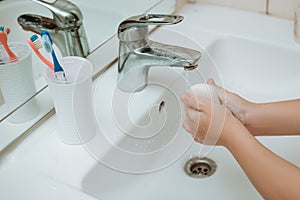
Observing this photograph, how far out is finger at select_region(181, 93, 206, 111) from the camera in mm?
642

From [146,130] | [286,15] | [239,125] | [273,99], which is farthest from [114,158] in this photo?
[286,15]

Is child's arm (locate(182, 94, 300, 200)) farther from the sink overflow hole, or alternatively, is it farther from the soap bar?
the sink overflow hole

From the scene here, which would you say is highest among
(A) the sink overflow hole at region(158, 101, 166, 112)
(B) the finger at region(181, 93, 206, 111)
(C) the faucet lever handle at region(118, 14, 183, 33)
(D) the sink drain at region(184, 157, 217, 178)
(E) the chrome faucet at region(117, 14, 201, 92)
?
(C) the faucet lever handle at region(118, 14, 183, 33)

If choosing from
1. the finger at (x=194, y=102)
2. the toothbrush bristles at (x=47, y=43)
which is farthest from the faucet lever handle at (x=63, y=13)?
the finger at (x=194, y=102)

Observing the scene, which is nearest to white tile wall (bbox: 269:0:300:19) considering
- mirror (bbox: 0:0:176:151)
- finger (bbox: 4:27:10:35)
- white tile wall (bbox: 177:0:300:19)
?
white tile wall (bbox: 177:0:300:19)

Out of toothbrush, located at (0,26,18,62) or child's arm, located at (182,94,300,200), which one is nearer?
child's arm, located at (182,94,300,200)

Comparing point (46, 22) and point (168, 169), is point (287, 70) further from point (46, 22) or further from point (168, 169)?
point (46, 22)

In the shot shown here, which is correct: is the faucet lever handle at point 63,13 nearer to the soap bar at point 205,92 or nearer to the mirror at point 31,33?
the mirror at point 31,33

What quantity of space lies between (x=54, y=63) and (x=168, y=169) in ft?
0.91

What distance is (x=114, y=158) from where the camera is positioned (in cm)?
68

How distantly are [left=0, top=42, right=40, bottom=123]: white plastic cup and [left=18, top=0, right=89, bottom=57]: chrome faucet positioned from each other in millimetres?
51

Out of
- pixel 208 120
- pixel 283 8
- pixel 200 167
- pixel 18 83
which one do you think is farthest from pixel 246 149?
pixel 283 8

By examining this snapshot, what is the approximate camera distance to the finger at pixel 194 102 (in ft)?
2.10

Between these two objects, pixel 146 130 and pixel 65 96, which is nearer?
pixel 65 96
